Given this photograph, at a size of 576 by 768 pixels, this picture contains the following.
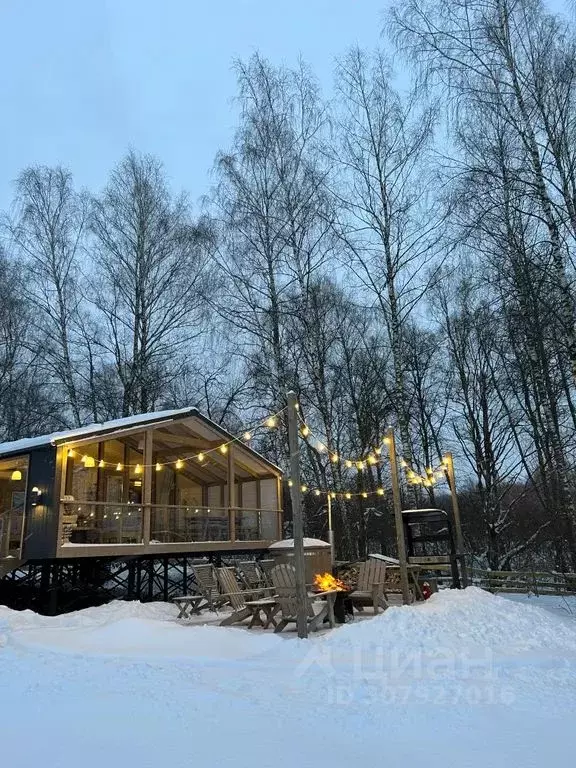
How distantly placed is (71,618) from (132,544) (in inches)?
87.3

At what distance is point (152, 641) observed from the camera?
24.2 ft

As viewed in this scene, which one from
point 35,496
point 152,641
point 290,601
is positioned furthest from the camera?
point 35,496

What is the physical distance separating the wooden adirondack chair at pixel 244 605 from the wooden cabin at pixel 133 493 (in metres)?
2.69

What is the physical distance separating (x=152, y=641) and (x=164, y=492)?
10159mm

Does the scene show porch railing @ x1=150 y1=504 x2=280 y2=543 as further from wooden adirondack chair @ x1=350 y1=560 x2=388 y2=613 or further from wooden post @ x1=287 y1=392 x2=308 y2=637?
wooden post @ x1=287 y1=392 x2=308 y2=637

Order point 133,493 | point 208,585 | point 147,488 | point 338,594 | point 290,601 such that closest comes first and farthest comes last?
point 290,601 → point 338,594 → point 208,585 → point 147,488 → point 133,493

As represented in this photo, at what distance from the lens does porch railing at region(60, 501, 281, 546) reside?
11891mm

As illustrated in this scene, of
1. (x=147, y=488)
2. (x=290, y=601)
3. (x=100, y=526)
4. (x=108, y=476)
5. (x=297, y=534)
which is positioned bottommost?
(x=290, y=601)

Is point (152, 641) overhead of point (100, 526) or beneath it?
beneath

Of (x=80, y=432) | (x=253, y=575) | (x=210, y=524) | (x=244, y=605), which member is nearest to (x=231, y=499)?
(x=210, y=524)

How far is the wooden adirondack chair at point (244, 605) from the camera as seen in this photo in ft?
28.6

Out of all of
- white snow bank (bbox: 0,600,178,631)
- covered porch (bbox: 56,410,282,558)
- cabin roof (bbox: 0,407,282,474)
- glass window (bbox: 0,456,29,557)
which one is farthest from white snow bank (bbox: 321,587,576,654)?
glass window (bbox: 0,456,29,557)

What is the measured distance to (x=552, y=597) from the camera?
1434 cm

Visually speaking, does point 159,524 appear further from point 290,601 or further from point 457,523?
point 457,523
